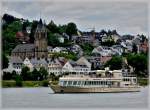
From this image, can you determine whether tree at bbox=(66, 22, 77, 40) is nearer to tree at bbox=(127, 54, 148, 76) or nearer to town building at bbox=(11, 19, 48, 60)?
town building at bbox=(11, 19, 48, 60)

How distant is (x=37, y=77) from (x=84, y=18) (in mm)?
785

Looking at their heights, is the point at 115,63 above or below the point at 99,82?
above

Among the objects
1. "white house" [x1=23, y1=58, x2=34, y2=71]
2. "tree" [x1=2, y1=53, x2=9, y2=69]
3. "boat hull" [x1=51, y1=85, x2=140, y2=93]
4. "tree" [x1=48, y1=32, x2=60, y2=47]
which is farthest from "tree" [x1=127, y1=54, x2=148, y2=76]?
"tree" [x1=2, y1=53, x2=9, y2=69]

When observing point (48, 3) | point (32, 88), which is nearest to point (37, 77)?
point (32, 88)

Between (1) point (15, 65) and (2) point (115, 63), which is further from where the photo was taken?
(2) point (115, 63)

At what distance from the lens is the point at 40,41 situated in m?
10.3

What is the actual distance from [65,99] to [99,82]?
43cm

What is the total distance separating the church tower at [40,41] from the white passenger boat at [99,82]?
0.33 metres

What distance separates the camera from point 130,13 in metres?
10.3

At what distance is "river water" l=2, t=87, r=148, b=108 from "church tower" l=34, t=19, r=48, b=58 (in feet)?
1.18

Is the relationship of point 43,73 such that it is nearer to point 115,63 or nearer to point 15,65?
point 15,65

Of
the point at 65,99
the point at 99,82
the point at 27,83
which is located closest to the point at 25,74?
the point at 27,83

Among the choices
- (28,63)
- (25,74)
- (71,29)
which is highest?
(71,29)

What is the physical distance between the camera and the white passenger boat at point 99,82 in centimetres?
1034
